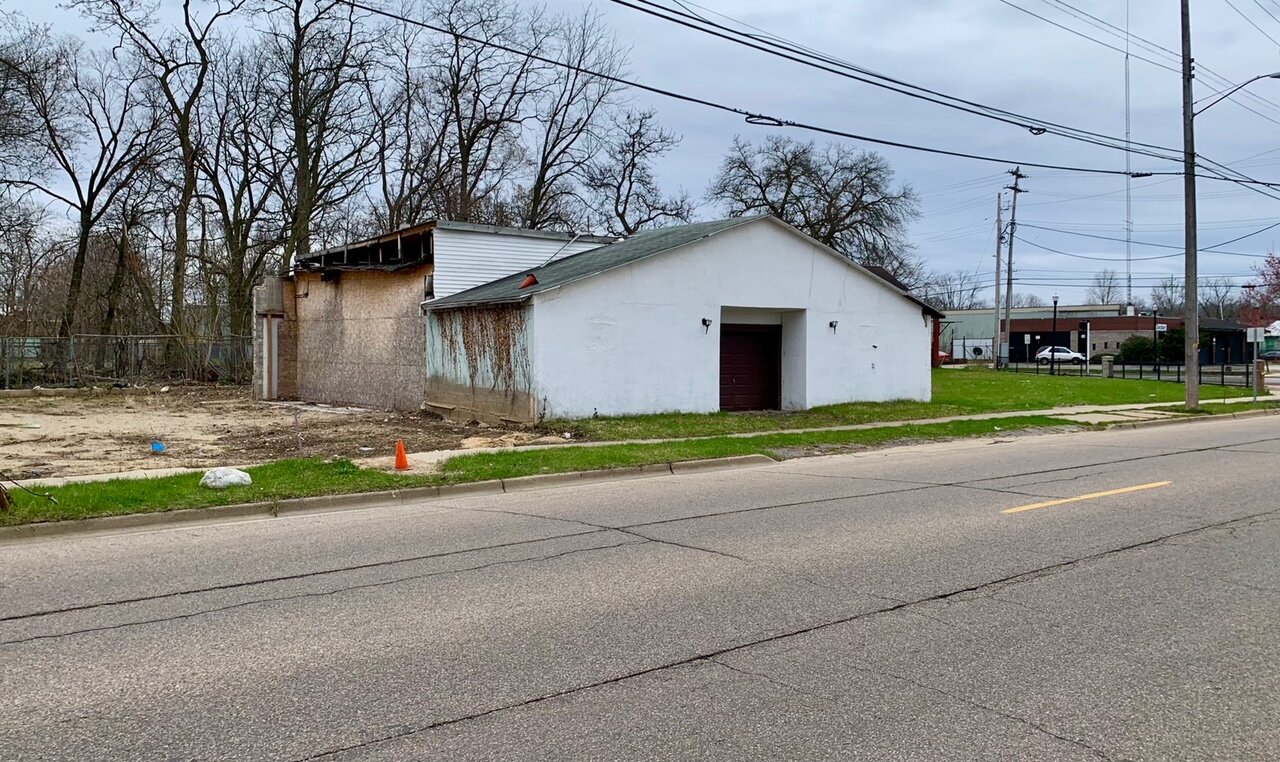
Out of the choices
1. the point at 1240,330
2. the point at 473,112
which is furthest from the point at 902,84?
the point at 1240,330

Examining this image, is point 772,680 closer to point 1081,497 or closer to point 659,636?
point 659,636

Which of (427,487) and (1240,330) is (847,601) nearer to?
(427,487)

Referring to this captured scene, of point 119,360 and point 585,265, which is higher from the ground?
point 585,265

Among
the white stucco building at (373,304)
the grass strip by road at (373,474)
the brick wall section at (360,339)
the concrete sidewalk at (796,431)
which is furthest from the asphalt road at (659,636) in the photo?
the brick wall section at (360,339)

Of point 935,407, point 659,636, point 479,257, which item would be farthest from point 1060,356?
point 659,636

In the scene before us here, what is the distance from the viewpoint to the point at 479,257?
80.0 ft

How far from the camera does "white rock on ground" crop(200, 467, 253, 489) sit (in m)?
10.9

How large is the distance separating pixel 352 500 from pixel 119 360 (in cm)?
3156

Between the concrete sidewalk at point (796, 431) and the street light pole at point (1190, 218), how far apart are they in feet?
4.96

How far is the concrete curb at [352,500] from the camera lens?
8.94 meters

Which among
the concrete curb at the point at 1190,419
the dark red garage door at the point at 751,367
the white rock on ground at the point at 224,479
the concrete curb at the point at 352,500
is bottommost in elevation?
the concrete curb at the point at 352,500

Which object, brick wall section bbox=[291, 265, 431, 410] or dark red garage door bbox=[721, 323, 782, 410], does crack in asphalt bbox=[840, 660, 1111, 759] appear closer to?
dark red garage door bbox=[721, 323, 782, 410]

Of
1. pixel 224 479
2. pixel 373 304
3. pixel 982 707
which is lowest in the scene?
pixel 982 707

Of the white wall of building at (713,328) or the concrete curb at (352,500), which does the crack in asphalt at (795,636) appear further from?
the white wall of building at (713,328)
